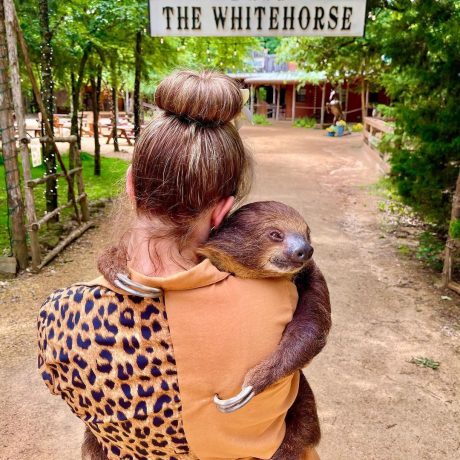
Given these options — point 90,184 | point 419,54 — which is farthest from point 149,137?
point 90,184

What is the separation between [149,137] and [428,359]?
3.30 meters

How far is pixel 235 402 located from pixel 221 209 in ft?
1.32

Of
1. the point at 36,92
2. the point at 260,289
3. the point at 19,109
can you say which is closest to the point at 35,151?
the point at 19,109

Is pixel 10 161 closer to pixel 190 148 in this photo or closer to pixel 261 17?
pixel 261 17

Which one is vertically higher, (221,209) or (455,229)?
(221,209)

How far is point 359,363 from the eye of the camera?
3516 millimetres

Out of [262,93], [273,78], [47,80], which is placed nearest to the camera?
[47,80]

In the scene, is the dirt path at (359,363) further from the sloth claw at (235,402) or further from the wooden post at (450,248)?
the sloth claw at (235,402)

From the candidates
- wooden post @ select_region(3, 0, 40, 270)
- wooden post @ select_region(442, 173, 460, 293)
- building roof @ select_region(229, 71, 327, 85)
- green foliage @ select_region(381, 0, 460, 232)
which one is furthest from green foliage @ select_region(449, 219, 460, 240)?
building roof @ select_region(229, 71, 327, 85)

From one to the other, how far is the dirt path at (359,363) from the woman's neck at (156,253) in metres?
0.44

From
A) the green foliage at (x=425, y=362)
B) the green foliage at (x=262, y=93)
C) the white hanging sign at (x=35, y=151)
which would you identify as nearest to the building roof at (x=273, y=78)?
the green foliage at (x=262, y=93)

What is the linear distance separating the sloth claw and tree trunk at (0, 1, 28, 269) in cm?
448

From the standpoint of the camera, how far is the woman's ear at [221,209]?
39.8 inches

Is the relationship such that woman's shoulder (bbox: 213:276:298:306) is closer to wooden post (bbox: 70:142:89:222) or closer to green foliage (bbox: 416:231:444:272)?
green foliage (bbox: 416:231:444:272)
